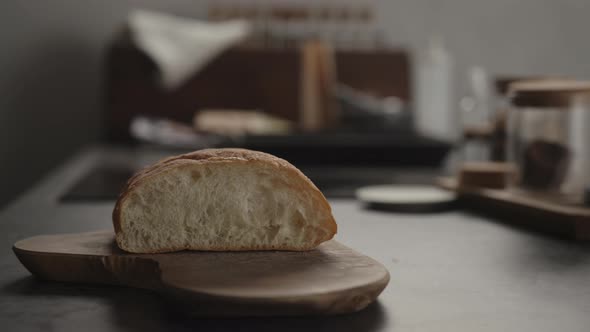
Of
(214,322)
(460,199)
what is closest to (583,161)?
(460,199)

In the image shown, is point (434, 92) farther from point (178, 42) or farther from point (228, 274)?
point (228, 274)

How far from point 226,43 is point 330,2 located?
2.30 ft

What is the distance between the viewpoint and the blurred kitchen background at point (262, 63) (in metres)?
3.18

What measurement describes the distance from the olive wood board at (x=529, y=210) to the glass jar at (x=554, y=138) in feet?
0.18

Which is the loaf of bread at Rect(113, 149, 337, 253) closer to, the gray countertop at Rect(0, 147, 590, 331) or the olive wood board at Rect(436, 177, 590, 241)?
the gray countertop at Rect(0, 147, 590, 331)

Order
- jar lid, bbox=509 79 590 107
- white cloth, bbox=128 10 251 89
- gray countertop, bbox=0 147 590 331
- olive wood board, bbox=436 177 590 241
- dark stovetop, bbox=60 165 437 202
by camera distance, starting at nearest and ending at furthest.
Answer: gray countertop, bbox=0 147 590 331 → olive wood board, bbox=436 177 590 241 → jar lid, bbox=509 79 590 107 → dark stovetop, bbox=60 165 437 202 → white cloth, bbox=128 10 251 89

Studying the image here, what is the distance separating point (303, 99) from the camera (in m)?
3.32

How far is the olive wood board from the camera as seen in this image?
976 mm

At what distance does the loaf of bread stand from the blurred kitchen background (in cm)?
192

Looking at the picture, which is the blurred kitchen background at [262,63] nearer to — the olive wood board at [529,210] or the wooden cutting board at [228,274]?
the olive wood board at [529,210]

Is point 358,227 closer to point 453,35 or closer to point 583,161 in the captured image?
point 583,161

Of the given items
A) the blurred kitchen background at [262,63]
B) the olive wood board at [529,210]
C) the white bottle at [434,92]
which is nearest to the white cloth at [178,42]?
the blurred kitchen background at [262,63]

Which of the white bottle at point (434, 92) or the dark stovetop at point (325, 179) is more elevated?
the white bottle at point (434, 92)

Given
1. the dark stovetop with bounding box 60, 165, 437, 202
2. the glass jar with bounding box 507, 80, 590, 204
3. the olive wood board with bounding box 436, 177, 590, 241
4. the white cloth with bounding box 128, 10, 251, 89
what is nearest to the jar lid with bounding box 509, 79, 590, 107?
the glass jar with bounding box 507, 80, 590, 204
